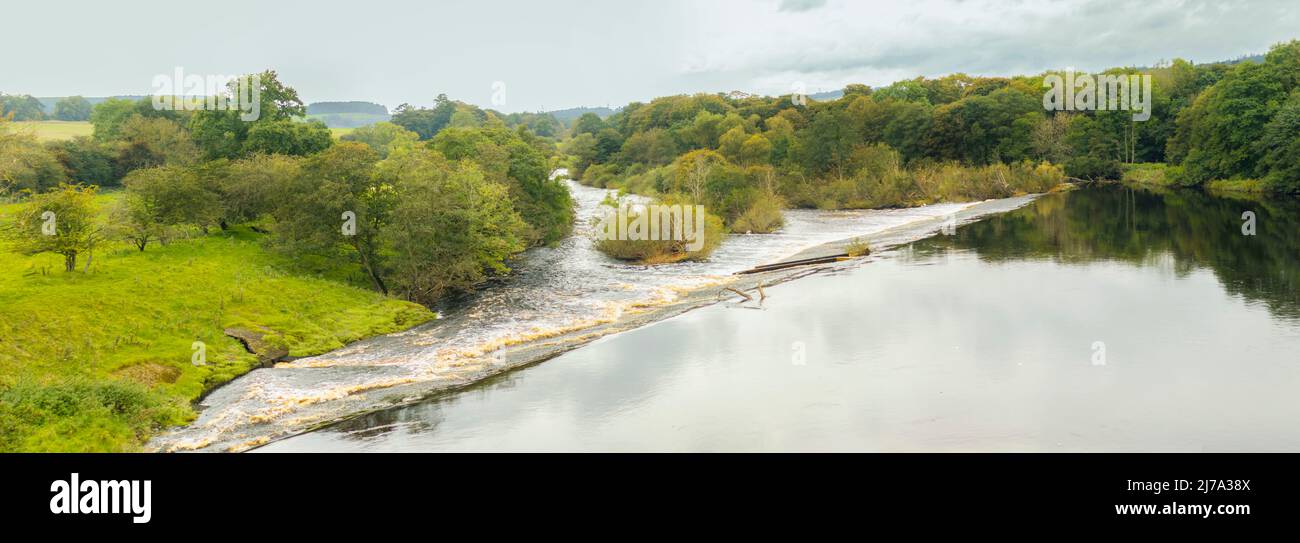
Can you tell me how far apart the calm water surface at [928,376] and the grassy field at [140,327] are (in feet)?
16.8

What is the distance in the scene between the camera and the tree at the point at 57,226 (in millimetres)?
32531

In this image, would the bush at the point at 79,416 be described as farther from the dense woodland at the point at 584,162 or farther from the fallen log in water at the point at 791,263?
the fallen log in water at the point at 791,263

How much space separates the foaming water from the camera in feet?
82.0

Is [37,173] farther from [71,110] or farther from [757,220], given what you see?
[71,110]

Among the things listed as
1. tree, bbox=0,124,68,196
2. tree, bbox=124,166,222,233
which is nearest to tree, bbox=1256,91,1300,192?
tree, bbox=124,166,222,233

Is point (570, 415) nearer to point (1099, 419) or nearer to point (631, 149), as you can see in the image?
point (1099, 419)

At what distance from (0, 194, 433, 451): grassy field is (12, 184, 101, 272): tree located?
1.15 m

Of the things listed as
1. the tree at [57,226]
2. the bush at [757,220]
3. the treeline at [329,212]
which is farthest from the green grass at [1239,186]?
the tree at [57,226]

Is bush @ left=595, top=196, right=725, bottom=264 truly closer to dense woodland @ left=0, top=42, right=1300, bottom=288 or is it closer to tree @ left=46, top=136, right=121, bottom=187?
dense woodland @ left=0, top=42, right=1300, bottom=288

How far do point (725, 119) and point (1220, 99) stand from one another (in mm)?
66493

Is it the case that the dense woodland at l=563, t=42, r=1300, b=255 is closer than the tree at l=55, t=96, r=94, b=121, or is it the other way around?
the dense woodland at l=563, t=42, r=1300, b=255

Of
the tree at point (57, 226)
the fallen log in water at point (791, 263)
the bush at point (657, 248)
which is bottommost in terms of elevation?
the fallen log in water at point (791, 263)
